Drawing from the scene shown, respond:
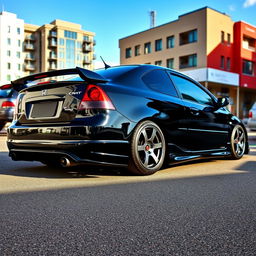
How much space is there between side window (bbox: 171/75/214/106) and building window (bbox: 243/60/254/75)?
35.9 metres

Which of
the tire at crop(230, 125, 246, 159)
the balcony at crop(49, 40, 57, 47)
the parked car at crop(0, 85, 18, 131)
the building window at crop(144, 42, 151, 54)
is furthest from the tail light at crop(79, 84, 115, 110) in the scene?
the balcony at crop(49, 40, 57, 47)

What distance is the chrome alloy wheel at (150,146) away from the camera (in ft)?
13.7

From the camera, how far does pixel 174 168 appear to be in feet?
16.4

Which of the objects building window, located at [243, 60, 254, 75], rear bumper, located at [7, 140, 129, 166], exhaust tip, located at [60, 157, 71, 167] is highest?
building window, located at [243, 60, 254, 75]

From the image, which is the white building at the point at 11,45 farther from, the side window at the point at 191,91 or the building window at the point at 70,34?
the side window at the point at 191,91

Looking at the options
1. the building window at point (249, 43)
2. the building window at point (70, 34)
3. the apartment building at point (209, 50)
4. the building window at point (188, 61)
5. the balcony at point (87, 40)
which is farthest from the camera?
the balcony at point (87, 40)

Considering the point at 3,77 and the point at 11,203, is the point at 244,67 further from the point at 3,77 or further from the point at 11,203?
the point at 3,77

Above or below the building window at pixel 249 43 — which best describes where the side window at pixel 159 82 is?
below

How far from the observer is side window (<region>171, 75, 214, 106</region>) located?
505cm

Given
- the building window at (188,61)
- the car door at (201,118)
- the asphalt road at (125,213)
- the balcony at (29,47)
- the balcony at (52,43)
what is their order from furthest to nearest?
1. the balcony at (29,47)
2. the balcony at (52,43)
3. the building window at (188,61)
4. the car door at (201,118)
5. the asphalt road at (125,213)

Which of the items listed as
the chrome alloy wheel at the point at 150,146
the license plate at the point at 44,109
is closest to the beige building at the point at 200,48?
the chrome alloy wheel at the point at 150,146

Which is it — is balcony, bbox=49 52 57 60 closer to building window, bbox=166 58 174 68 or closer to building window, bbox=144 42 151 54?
building window, bbox=144 42 151 54

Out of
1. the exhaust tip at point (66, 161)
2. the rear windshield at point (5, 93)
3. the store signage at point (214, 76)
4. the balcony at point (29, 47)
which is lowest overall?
the exhaust tip at point (66, 161)

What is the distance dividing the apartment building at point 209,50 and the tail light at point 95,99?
30.0m
